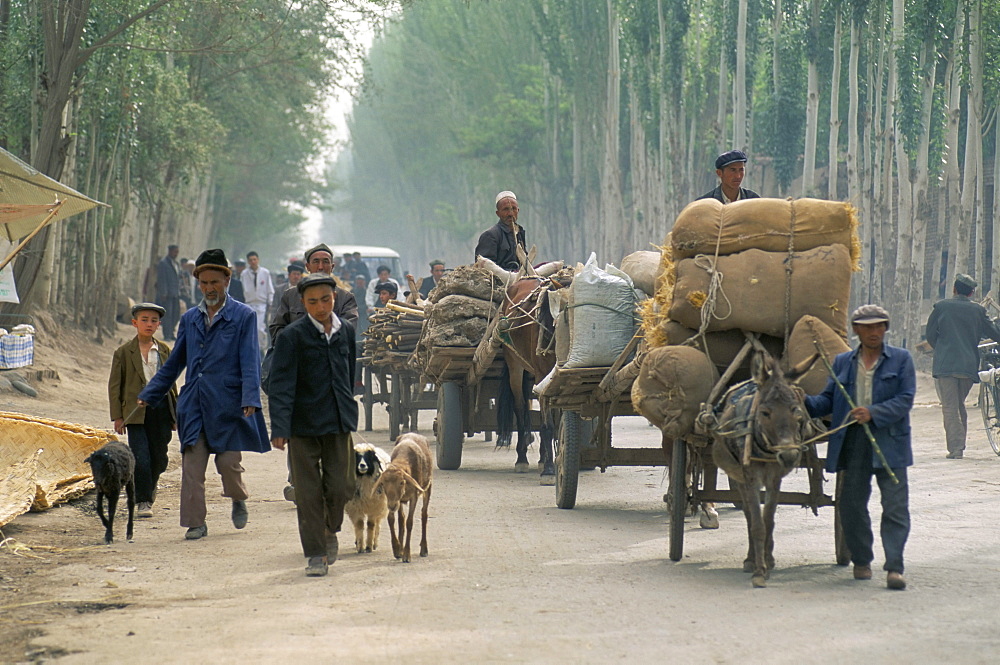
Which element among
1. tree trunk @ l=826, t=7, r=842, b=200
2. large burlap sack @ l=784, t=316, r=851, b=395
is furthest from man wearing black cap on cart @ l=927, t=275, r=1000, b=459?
tree trunk @ l=826, t=7, r=842, b=200

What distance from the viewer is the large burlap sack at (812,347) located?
22.7 ft

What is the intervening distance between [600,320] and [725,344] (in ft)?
6.35

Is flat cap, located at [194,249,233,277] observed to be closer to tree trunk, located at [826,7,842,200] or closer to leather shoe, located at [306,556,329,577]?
leather shoe, located at [306,556,329,577]

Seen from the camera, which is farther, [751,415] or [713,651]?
[751,415]

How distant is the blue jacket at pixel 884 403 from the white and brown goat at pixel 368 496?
Answer: 2.56m

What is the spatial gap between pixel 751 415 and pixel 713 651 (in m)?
1.71

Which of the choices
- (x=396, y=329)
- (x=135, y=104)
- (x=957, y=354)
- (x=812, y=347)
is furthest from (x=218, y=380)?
(x=135, y=104)

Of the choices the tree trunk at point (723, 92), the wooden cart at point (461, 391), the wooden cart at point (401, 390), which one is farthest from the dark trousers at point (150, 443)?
the tree trunk at point (723, 92)

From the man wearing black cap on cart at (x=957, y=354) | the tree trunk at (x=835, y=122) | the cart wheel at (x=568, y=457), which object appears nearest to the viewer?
the cart wheel at (x=568, y=457)

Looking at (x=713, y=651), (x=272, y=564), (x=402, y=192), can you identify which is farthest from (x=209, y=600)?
(x=402, y=192)

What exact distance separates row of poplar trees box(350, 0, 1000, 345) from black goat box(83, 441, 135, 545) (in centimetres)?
488

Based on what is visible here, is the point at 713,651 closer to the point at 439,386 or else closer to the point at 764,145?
the point at 439,386

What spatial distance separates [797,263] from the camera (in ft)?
23.4

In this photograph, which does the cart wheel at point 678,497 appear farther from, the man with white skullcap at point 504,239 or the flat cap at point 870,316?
→ the man with white skullcap at point 504,239
